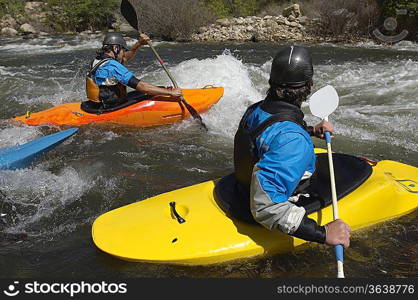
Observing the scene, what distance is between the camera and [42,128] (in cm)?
495

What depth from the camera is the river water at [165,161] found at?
246 centimetres

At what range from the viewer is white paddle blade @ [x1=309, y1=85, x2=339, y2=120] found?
9.39 feet

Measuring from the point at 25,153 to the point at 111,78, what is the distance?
5.09 feet

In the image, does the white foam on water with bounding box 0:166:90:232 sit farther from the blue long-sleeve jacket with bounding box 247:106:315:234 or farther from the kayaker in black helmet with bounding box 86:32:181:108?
the blue long-sleeve jacket with bounding box 247:106:315:234

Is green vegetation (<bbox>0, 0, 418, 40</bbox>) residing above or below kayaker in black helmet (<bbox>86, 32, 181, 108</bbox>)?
below

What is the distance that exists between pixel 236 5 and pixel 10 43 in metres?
11.1

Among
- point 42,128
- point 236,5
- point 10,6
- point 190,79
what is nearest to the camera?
point 42,128

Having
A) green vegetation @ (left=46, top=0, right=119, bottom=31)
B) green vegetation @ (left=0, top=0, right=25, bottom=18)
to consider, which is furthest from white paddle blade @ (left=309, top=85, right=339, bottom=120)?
green vegetation @ (left=0, top=0, right=25, bottom=18)

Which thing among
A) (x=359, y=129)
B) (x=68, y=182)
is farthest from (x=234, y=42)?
(x=68, y=182)

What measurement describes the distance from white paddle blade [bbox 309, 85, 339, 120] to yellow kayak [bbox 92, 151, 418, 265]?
434 mm

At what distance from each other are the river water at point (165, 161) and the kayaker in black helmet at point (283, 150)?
468 millimetres

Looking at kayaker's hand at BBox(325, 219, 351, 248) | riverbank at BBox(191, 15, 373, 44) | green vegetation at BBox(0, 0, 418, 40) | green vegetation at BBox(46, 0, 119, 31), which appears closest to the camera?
kayaker's hand at BBox(325, 219, 351, 248)

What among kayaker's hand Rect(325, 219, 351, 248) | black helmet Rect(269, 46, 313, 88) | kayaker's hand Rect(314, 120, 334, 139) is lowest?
kayaker's hand Rect(325, 219, 351, 248)

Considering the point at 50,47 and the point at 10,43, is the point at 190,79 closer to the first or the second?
the point at 50,47
